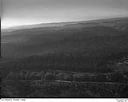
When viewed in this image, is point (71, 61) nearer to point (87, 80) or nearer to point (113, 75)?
point (87, 80)

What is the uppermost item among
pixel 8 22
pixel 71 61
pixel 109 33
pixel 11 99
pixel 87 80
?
pixel 8 22

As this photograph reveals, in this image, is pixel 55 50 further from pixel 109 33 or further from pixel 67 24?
pixel 109 33

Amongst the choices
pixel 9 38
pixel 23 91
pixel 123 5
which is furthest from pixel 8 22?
pixel 123 5

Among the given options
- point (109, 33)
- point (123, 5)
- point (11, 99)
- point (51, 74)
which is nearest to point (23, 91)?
point (11, 99)

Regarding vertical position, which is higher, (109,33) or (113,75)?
(109,33)
